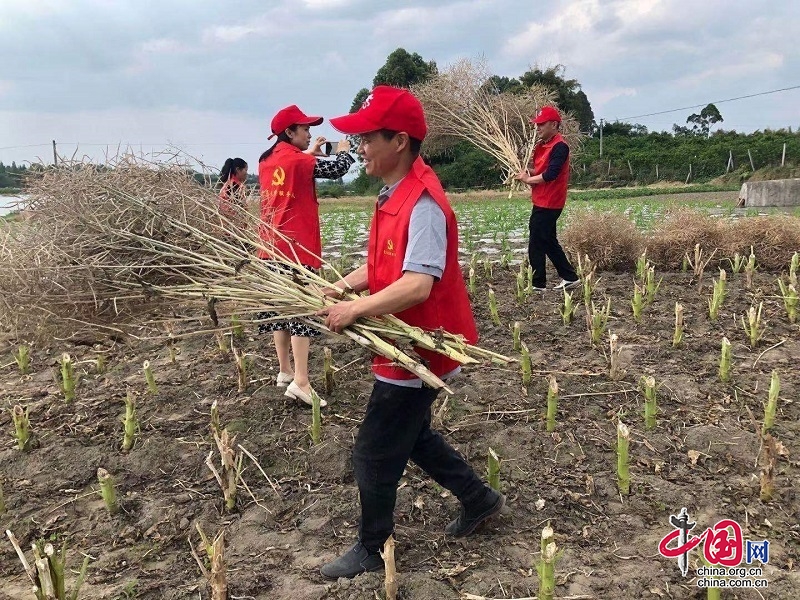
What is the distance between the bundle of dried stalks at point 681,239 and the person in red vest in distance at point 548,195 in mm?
1549

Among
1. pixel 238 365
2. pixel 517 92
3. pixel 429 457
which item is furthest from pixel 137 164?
pixel 517 92

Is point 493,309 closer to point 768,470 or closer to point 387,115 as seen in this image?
point 768,470

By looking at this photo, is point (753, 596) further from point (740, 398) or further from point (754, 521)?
point (740, 398)

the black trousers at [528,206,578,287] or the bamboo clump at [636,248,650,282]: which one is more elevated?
the black trousers at [528,206,578,287]

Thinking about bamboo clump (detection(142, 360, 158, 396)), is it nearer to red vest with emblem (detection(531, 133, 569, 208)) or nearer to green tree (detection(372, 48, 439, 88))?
red vest with emblem (detection(531, 133, 569, 208))

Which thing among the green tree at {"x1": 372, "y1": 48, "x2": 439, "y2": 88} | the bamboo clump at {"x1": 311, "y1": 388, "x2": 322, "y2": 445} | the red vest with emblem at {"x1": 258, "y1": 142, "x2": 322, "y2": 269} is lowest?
the bamboo clump at {"x1": 311, "y1": 388, "x2": 322, "y2": 445}

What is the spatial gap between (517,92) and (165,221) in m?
7.71

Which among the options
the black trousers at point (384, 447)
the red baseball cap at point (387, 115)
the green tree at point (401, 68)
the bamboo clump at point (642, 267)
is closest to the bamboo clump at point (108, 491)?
the black trousers at point (384, 447)

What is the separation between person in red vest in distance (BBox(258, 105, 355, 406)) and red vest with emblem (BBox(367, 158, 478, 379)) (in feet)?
4.02

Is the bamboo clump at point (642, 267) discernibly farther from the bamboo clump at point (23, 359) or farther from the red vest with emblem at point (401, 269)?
the bamboo clump at point (23, 359)

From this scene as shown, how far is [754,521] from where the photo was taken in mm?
2377

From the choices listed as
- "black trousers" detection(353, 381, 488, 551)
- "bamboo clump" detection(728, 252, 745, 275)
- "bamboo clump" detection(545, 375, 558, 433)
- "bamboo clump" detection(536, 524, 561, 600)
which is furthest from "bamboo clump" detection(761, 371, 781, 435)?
"bamboo clump" detection(728, 252, 745, 275)

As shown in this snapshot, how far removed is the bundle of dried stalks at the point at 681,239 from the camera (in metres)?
6.59

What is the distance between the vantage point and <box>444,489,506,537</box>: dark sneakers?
239 cm
